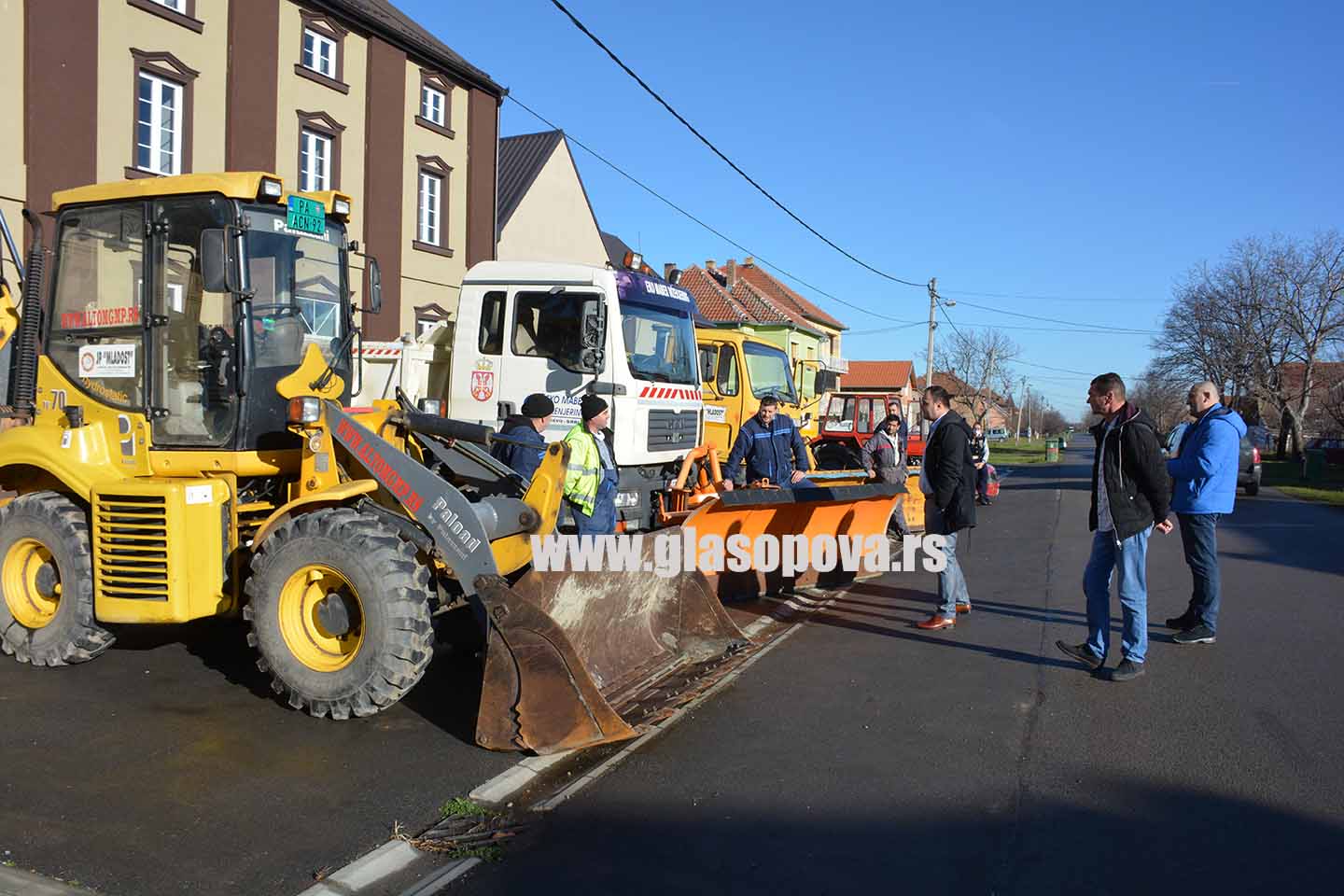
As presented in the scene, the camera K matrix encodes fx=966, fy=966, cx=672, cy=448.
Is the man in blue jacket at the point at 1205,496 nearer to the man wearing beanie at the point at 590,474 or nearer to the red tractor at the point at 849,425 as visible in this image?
the man wearing beanie at the point at 590,474

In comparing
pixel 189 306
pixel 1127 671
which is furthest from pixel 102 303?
pixel 1127 671

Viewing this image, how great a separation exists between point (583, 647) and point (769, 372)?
26.3ft

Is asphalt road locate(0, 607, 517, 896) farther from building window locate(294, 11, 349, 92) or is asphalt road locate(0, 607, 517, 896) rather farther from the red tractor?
building window locate(294, 11, 349, 92)

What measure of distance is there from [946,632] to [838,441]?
1032 centimetres

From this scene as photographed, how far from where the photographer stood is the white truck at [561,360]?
888cm

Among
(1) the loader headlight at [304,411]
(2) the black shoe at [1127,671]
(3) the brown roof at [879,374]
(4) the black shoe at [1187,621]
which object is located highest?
(3) the brown roof at [879,374]

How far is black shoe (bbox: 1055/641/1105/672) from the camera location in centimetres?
648

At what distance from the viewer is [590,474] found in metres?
6.56

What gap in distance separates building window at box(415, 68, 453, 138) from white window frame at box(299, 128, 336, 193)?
2833mm

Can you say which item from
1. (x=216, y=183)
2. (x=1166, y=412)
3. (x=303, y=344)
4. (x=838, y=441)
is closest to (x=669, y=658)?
(x=303, y=344)

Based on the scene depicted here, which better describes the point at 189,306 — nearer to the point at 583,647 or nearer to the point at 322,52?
the point at 583,647

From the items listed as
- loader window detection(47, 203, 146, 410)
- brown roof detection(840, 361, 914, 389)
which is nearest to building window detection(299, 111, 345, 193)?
loader window detection(47, 203, 146, 410)

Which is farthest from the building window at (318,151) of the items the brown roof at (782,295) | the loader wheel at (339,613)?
the brown roof at (782,295)

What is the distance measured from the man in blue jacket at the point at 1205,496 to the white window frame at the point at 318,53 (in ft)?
58.2
